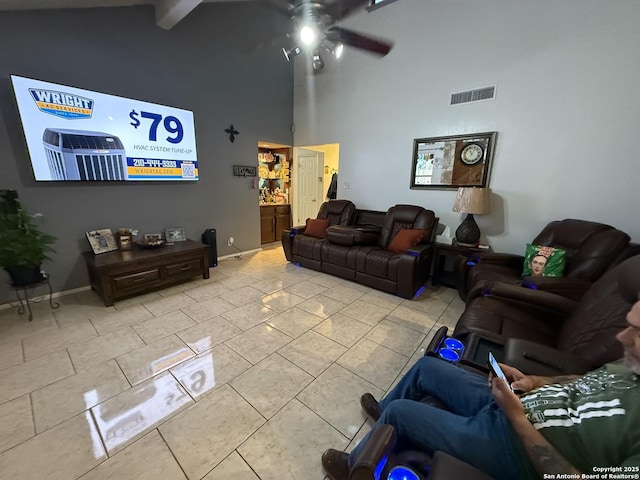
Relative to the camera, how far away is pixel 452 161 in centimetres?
328

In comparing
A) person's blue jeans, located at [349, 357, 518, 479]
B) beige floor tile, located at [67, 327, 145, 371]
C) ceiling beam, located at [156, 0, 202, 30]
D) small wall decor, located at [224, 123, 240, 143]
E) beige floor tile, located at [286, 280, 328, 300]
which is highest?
ceiling beam, located at [156, 0, 202, 30]

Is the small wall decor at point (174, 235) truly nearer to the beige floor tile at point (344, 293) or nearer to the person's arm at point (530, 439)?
the beige floor tile at point (344, 293)

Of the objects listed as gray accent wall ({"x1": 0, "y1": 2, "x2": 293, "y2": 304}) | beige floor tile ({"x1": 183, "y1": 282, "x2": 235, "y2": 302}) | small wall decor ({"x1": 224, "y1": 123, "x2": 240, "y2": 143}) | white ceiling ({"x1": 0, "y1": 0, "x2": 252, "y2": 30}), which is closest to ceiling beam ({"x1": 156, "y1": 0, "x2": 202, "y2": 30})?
white ceiling ({"x1": 0, "y1": 0, "x2": 252, "y2": 30})

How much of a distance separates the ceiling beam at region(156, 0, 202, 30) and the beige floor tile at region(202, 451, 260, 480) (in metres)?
3.81

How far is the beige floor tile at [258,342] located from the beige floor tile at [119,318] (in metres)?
1.02

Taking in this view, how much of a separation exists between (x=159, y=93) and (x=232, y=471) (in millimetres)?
3942

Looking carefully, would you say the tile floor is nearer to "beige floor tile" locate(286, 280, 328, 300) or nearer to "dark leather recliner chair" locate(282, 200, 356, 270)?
"beige floor tile" locate(286, 280, 328, 300)

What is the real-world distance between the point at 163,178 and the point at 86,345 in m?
2.14

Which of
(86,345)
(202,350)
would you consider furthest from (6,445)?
(202,350)

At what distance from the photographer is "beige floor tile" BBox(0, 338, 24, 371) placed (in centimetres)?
178

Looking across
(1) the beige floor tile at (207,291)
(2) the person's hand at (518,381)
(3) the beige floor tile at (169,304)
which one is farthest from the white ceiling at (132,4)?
(2) the person's hand at (518,381)

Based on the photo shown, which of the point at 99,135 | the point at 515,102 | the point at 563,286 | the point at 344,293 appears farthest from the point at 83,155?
the point at 515,102

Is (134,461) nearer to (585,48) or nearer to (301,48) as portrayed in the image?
(301,48)

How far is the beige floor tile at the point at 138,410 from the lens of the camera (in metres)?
1.31
